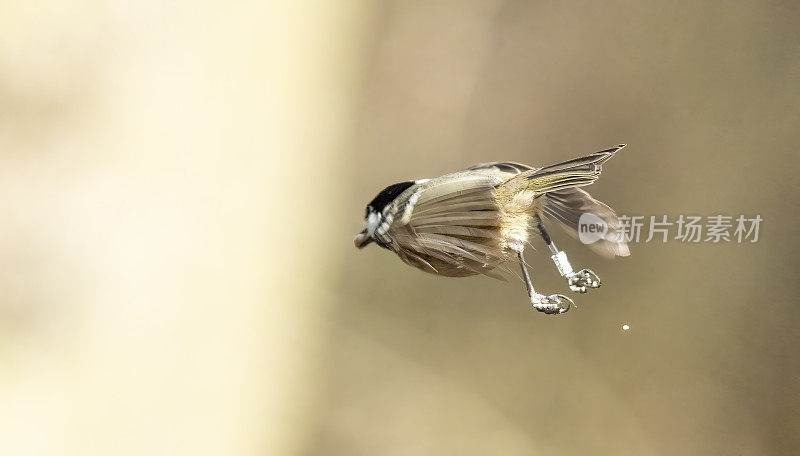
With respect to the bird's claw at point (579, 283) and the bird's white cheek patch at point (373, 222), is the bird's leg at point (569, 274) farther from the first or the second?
the bird's white cheek patch at point (373, 222)

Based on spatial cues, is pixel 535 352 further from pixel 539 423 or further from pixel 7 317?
pixel 7 317

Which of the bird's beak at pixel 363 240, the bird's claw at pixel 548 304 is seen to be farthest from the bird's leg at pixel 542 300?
the bird's beak at pixel 363 240

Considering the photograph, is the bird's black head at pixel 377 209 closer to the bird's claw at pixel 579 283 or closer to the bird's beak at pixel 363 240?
the bird's beak at pixel 363 240

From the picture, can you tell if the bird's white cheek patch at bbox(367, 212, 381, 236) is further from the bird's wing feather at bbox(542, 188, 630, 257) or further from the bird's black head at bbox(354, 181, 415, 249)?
the bird's wing feather at bbox(542, 188, 630, 257)

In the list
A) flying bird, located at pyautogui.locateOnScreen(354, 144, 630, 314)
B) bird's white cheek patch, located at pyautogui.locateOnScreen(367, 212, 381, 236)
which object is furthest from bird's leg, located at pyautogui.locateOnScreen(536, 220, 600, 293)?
bird's white cheek patch, located at pyautogui.locateOnScreen(367, 212, 381, 236)

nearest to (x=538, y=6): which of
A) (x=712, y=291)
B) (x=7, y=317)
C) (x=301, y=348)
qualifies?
(x=712, y=291)

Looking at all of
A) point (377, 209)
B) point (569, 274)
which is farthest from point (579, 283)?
point (377, 209)

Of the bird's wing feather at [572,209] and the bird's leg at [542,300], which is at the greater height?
the bird's wing feather at [572,209]
